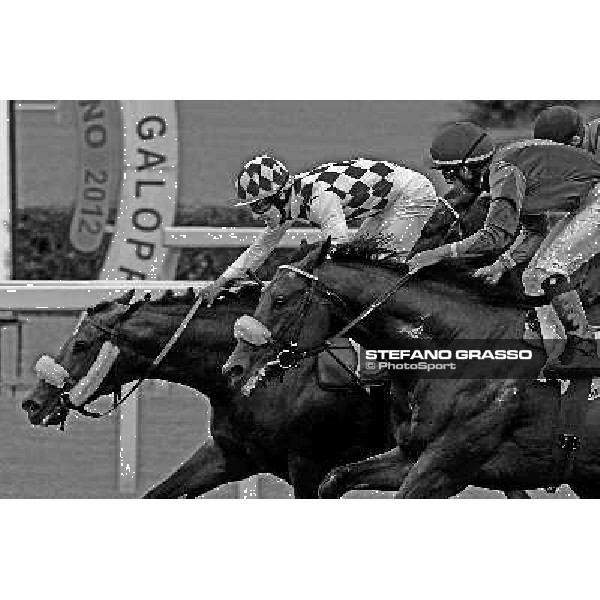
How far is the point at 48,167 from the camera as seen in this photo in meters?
6.42

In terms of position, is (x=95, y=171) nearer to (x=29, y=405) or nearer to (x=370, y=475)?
(x=29, y=405)

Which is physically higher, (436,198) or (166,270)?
(436,198)

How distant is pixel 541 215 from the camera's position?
5.93 meters

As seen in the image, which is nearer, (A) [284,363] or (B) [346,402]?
(A) [284,363]

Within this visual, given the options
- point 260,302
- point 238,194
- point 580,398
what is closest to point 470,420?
point 580,398

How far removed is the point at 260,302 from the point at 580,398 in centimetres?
123

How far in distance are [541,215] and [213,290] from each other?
1.36m

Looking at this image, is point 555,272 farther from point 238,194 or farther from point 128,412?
→ point 128,412

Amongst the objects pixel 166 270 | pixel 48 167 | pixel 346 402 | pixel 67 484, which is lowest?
pixel 67 484

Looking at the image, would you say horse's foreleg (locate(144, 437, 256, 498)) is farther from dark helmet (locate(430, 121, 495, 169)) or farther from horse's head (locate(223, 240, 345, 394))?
dark helmet (locate(430, 121, 495, 169))

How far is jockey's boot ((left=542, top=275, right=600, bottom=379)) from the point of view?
5777mm

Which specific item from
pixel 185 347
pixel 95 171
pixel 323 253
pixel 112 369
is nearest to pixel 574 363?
pixel 323 253

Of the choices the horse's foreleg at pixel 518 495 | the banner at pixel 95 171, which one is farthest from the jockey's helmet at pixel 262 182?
the horse's foreleg at pixel 518 495

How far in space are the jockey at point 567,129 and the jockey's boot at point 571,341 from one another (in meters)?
0.71
